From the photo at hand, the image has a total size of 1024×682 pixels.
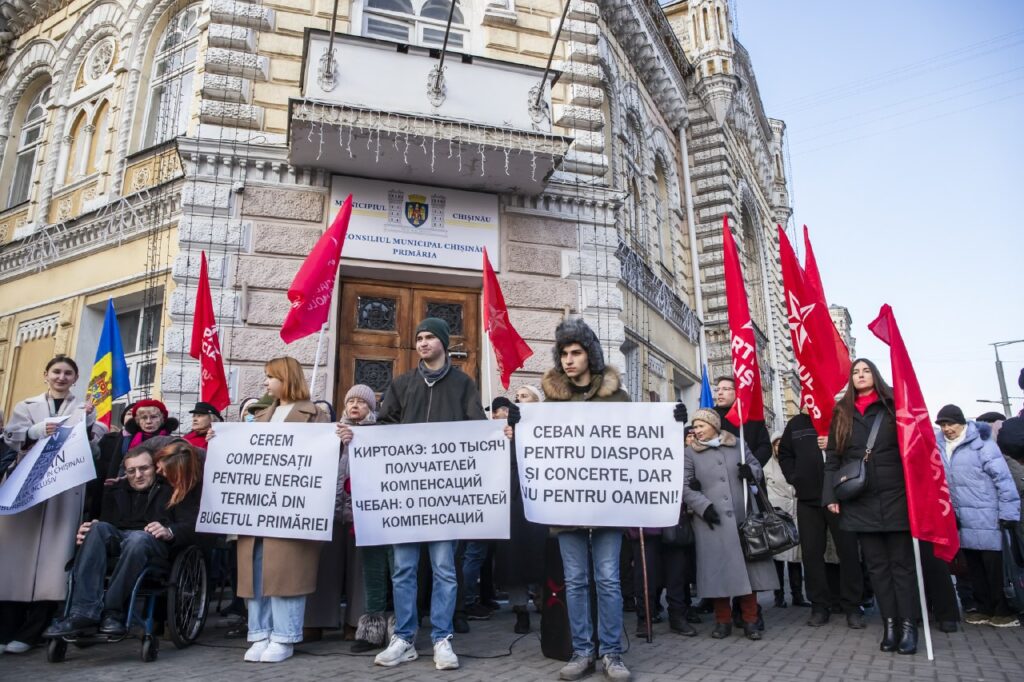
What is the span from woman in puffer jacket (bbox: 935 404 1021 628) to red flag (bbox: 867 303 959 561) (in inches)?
56.2

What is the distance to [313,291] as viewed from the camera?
21.9 ft

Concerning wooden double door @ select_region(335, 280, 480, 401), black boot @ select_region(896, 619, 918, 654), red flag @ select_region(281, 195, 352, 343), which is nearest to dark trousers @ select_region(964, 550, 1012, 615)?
black boot @ select_region(896, 619, 918, 654)

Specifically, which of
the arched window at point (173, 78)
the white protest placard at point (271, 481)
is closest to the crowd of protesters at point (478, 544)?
the white protest placard at point (271, 481)

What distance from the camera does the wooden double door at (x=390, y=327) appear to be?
361 inches

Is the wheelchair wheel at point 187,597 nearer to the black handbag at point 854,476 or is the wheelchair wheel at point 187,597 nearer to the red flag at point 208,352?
the red flag at point 208,352

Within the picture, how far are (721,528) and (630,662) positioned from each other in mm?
1475

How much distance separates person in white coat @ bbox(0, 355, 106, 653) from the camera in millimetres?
4891

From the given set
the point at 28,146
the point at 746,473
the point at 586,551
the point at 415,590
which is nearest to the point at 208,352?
the point at 415,590

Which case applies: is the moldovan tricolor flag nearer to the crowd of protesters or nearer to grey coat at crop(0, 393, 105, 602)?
the crowd of protesters

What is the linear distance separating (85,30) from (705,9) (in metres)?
15.4

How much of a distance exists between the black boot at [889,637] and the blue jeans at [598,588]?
6.66ft

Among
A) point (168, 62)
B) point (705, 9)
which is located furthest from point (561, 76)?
point (705, 9)

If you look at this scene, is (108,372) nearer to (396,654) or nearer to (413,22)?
(396,654)

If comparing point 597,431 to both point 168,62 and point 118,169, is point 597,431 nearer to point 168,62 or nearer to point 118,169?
point 118,169
